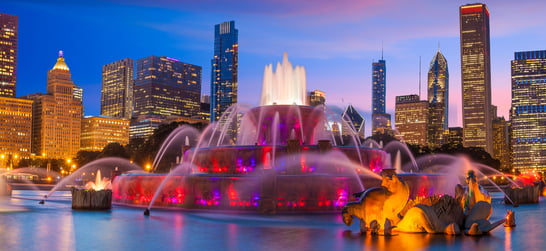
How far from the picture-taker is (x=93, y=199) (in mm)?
31141

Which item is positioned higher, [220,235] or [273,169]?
[273,169]

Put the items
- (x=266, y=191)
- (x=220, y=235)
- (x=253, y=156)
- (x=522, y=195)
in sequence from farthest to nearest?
Answer: (x=522, y=195)
(x=253, y=156)
(x=266, y=191)
(x=220, y=235)

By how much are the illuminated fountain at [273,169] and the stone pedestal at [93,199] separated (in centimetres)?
264

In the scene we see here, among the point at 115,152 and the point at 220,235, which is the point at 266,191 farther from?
the point at 115,152

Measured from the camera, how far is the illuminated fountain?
96.7ft

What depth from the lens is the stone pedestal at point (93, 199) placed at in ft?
102

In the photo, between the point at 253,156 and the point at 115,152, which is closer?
the point at 253,156

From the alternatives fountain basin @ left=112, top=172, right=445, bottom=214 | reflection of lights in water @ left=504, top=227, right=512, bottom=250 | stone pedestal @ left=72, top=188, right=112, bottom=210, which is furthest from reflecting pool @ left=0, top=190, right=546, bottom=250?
stone pedestal @ left=72, top=188, right=112, bottom=210

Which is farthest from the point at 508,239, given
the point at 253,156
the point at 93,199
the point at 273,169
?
the point at 93,199

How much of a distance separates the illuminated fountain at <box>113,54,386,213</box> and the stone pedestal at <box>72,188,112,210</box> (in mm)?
2637

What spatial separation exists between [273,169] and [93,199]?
9693mm

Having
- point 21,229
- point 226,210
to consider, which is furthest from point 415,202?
point 21,229

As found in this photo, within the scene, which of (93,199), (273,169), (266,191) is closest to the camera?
(266,191)

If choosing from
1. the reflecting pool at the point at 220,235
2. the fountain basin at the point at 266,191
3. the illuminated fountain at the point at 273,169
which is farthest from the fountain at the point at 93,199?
the reflecting pool at the point at 220,235
